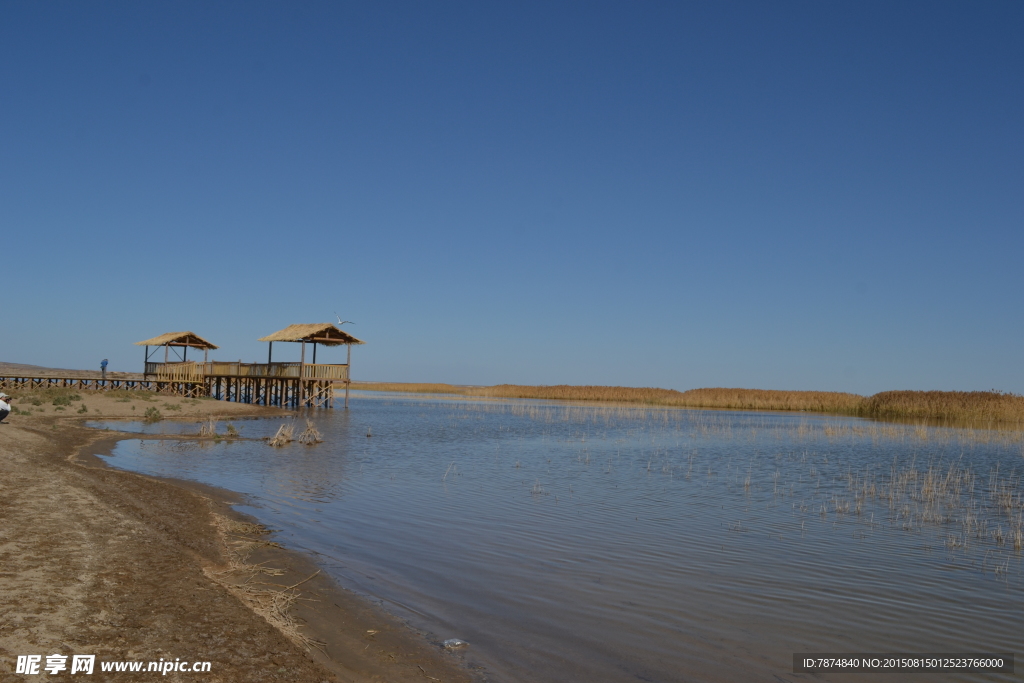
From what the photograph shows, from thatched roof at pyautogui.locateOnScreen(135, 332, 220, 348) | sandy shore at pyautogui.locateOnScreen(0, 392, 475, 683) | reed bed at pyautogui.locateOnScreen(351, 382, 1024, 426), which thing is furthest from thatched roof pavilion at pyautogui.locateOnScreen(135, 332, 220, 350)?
sandy shore at pyautogui.locateOnScreen(0, 392, 475, 683)

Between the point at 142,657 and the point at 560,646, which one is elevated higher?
the point at 142,657

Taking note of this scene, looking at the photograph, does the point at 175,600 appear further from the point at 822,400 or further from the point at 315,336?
the point at 822,400

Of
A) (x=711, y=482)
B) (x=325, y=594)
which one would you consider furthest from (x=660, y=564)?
(x=711, y=482)

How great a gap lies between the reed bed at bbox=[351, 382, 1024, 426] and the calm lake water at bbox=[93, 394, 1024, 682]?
2074 centimetres

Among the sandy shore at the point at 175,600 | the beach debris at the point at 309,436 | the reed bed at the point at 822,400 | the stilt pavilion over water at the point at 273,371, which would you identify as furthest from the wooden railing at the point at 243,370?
the sandy shore at the point at 175,600

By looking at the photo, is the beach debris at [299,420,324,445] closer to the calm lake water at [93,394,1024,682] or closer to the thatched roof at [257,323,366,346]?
the calm lake water at [93,394,1024,682]

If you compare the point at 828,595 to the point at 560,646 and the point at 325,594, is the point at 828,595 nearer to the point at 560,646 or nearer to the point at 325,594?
the point at 560,646

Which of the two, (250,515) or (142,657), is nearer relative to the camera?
(142,657)

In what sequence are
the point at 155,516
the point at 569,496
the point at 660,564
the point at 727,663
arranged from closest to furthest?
the point at 727,663
the point at 660,564
the point at 155,516
the point at 569,496

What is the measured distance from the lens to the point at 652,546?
10.1 metres

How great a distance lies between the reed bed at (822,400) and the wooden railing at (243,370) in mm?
28204

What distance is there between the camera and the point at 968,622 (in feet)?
23.5

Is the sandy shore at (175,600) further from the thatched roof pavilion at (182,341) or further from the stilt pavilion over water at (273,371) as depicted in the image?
the thatched roof pavilion at (182,341)

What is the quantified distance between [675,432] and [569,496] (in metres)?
18.2
